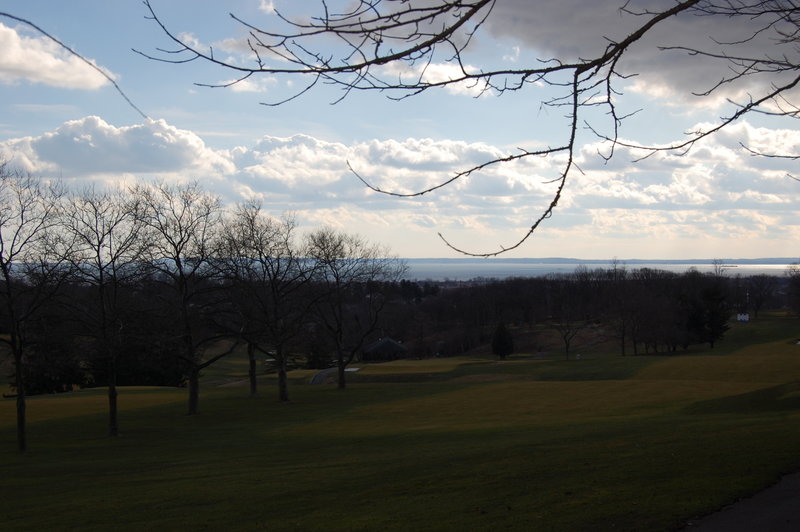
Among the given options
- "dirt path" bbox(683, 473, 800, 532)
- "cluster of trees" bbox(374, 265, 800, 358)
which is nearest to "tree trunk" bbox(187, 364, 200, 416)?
"dirt path" bbox(683, 473, 800, 532)

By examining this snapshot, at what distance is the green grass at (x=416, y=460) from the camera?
371 inches

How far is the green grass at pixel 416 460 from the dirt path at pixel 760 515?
0.77 feet

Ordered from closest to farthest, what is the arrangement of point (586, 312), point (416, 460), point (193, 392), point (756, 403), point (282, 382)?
1. point (416, 460)
2. point (756, 403)
3. point (193, 392)
4. point (282, 382)
5. point (586, 312)

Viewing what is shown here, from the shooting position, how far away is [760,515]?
787 centimetres

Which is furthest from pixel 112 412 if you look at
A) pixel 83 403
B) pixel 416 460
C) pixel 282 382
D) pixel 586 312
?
pixel 586 312

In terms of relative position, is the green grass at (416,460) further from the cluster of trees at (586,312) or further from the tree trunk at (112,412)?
the cluster of trees at (586,312)

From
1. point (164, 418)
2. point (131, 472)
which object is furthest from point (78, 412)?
point (131, 472)

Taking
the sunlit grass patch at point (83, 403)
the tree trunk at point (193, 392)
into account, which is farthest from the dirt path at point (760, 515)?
the sunlit grass patch at point (83, 403)

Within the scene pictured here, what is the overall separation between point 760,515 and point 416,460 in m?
8.08

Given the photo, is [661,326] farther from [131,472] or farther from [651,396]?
[131,472]

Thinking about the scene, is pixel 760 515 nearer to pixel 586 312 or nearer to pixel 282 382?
pixel 282 382

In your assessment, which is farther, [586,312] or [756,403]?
[586,312]

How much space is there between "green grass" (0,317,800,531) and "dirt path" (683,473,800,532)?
0.24 meters

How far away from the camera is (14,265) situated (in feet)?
72.2
